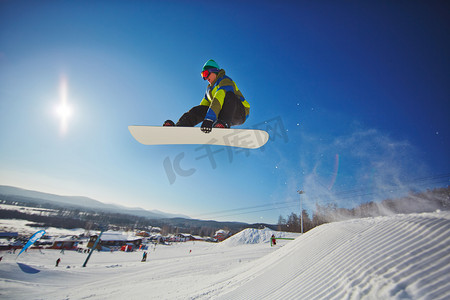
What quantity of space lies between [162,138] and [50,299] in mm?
11860

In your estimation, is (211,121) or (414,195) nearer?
(211,121)

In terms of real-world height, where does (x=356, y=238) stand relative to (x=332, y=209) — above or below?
below

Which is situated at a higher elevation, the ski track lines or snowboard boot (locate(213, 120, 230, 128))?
snowboard boot (locate(213, 120, 230, 128))

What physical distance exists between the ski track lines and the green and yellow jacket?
296 cm

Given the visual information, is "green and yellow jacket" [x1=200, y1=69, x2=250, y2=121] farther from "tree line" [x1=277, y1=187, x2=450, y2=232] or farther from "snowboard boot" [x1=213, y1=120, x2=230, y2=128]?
"tree line" [x1=277, y1=187, x2=450, y2=232]

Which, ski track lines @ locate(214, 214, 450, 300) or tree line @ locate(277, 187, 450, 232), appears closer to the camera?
ski track lines @ locate(214, 214, 450, 300)

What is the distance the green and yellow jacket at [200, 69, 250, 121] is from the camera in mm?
3012

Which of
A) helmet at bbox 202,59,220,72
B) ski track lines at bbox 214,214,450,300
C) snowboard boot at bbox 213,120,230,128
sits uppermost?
helmet at bbox 202,59,220,72

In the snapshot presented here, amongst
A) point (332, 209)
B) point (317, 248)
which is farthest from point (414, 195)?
point (317, 248)

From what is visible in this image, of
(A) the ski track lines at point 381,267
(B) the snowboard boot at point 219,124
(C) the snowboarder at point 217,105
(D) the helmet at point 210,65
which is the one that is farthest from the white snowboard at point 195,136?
(A) the ski track lines at point 381,267

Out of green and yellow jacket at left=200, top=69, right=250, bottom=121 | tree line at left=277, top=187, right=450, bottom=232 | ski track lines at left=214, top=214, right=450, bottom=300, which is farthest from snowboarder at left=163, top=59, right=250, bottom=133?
tree line at left=277, top=187, right=450, bottom=232

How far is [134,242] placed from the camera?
43656mm

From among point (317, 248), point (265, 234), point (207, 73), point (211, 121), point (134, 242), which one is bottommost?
point (134, 242)

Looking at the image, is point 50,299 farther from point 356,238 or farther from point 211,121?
point 356,238
